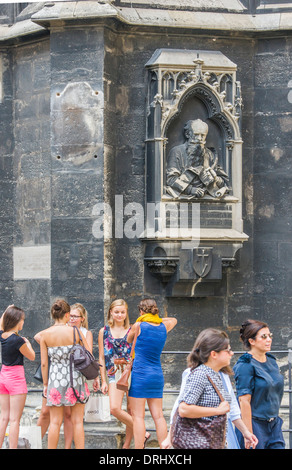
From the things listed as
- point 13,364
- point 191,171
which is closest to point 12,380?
point 13,364

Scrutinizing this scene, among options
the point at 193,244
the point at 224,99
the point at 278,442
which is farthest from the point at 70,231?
the point at 278,442

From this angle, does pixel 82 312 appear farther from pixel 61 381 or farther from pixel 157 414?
pixel 157 414

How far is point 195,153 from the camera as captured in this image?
10758mm

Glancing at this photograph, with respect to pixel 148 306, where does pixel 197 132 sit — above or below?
above

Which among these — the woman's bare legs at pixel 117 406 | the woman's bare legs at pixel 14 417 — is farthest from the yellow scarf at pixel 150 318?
the woman's bare legs at pixel 14 417

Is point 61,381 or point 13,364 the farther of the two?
point 13,364

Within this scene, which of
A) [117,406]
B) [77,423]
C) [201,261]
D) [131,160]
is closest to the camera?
[77,423]

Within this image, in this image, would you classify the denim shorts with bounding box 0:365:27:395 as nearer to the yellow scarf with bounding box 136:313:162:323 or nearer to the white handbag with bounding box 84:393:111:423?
the white handbag with bounding box 84:393:111:423

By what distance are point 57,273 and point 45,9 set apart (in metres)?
2.91

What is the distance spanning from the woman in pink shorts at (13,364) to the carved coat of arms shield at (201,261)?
2.55 metres

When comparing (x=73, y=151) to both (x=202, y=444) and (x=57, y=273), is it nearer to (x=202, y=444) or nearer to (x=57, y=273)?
(x=57, y=273)

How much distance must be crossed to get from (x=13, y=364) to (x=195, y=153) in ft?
11.0

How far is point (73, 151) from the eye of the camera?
10656 mm

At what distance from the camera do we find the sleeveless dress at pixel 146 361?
28.7ft
